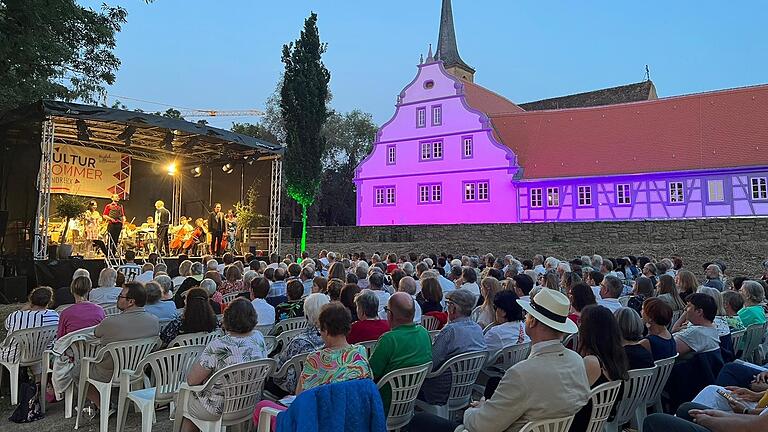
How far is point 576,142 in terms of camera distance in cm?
2442

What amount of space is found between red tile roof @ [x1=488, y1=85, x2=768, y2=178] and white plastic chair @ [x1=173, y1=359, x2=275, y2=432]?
21.9 m

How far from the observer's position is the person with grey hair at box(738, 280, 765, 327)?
4613 millimetres

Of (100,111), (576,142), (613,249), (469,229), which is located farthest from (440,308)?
(576,142)

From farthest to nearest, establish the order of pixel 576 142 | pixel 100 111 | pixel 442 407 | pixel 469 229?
1. pixel 576 142
2. pixel 469 229
3. pixel 100 111
4. pixel 442 407

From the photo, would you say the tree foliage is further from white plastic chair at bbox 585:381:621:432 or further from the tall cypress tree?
white plastic chair at bbox 585:381:621:432

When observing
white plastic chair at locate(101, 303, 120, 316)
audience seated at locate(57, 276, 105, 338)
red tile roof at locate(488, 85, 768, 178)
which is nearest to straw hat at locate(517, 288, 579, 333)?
audience seated at locate(57, 276, 105, 338)

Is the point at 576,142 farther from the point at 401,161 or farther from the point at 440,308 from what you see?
the point at 440,308

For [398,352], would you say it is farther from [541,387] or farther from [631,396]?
[631,396]

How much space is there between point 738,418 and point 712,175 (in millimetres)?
21567

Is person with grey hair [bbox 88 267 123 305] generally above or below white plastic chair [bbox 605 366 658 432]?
above

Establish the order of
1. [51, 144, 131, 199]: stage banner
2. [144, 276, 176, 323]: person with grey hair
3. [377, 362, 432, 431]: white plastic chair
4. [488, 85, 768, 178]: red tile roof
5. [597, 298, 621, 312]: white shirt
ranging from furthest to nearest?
[488, 85, 768, 178]: red tile roof < [51, 144, 131, 199]: stage banner < [597, 298, 621, 312]: white shirt < [144, 276, 176, 323]: person with grey hair < [377, 362, 432, 431]: white plastic chair

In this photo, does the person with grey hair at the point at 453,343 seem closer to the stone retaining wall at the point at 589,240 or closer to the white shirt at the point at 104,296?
the white shirt at the point at 104,296

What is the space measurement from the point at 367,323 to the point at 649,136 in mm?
22854

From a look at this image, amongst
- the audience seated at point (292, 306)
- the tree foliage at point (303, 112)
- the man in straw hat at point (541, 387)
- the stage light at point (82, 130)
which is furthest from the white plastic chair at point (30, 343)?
the tree foliage at point (303, 112)
